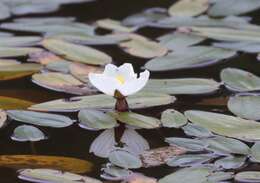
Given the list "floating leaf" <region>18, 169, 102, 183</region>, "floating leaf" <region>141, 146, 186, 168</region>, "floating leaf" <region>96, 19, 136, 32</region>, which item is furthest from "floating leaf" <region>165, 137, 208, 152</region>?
"floating leaf" <region>96, 19, 136, 32</region>

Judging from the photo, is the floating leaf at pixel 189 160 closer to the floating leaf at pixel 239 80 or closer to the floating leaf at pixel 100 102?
the floating leaf at pixel 100 102

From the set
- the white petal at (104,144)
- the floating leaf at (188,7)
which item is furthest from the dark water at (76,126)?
the floating leaf at (188,7)

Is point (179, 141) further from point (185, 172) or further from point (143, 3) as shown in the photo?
point (143, 3)

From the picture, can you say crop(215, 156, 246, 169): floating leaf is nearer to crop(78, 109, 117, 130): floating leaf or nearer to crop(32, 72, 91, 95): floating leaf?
crop(78, 109, 117, 130): floating leaf

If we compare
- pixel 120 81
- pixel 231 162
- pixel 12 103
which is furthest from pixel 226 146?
pixel 12 103

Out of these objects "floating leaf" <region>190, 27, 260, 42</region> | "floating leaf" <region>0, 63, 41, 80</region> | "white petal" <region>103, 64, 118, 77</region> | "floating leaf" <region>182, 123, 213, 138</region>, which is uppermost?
"white petal" <region>103, 64, 118, 77</region>

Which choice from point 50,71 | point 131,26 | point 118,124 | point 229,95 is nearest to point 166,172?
point 118,124
